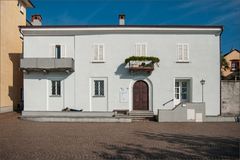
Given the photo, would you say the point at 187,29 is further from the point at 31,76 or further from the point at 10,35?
the point at 10,35

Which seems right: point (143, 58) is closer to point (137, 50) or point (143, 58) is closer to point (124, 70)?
point (137, 50)

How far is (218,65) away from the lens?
65.9 feet

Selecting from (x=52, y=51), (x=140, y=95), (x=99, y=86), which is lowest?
(x=140, y=95)

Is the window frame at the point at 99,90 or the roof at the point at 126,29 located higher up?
the roof at the point at 126,29

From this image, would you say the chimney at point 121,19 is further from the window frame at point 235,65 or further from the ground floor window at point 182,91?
the window frame at point 235,65

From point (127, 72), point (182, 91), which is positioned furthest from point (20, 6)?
point (182, 91)

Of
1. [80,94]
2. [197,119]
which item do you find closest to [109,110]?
[80,94]

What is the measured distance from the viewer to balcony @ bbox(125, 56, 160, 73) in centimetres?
1919

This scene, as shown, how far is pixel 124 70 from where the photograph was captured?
2012 centimetres

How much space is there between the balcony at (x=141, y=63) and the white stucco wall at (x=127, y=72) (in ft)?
2.73

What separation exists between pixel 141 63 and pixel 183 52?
3734 millimetres

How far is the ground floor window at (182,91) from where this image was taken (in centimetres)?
2047

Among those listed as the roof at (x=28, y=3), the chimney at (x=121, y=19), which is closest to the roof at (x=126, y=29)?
the chimney at (x=121, y=19)

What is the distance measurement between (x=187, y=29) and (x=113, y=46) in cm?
618
